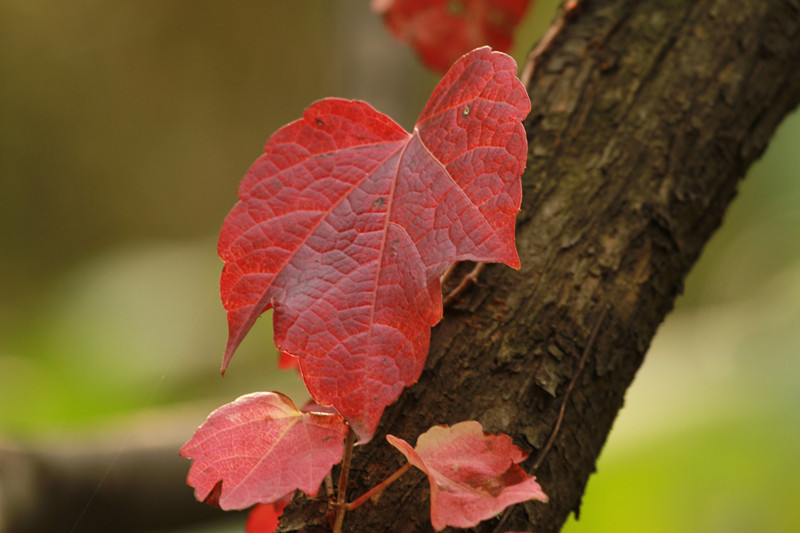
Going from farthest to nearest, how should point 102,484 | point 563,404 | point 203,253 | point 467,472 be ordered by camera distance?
point 203,253
point 102,484
point 563,404
point 467,472

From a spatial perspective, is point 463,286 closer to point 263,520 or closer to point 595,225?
point 595,225

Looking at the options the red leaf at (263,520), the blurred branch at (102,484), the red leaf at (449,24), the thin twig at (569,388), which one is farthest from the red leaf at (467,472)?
the red leaf at (449,24)

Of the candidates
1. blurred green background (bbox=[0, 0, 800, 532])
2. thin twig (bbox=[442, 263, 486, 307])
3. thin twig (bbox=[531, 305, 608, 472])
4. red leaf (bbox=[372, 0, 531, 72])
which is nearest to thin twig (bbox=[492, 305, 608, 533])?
thin twig (bbox=[531, 305, 608, 472])

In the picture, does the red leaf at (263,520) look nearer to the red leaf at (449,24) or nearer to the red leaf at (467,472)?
the red leaf at (467,472)

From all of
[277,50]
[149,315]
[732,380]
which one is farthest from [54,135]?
[732,380]

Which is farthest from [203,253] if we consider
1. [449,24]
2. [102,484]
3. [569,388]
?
[569,388]

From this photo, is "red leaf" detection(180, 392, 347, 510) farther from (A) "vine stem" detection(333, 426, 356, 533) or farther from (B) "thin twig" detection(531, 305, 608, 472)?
(B) "thin twig" detection(531, 305, 608, 472)

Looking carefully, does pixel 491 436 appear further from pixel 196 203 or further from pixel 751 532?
pixel 196 203
